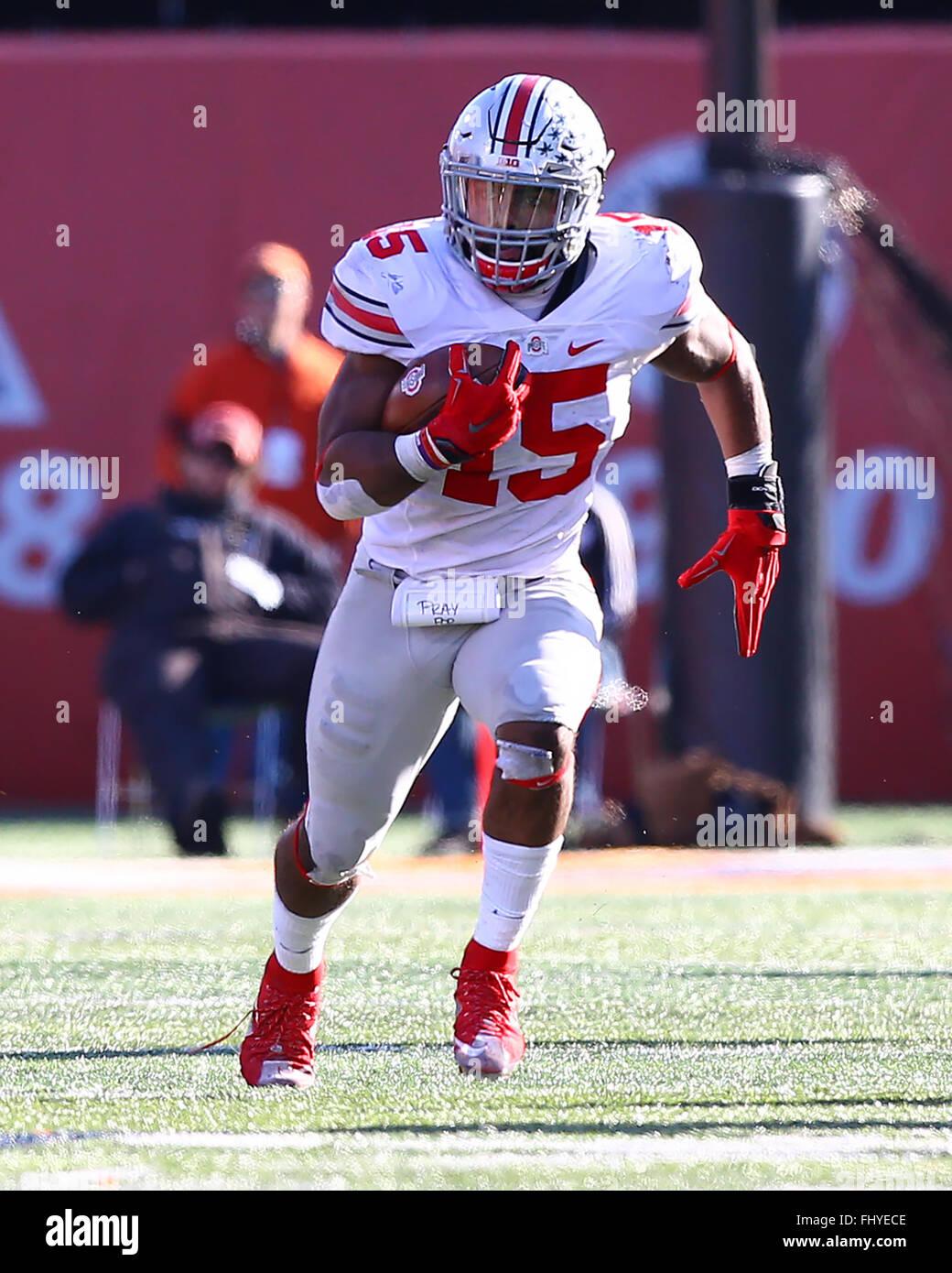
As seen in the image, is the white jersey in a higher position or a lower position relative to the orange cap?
higher

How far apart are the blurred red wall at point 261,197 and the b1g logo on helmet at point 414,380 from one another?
632cm

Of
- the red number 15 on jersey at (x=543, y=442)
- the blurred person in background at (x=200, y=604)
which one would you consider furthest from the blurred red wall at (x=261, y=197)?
the red number 15 on jersey at (x=543, y=442)

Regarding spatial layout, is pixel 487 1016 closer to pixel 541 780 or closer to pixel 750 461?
pixel 541 780

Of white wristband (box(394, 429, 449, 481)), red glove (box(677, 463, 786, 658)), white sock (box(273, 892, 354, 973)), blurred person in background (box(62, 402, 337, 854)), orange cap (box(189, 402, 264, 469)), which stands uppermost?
white wristband (box(394, 429, 449, 481))

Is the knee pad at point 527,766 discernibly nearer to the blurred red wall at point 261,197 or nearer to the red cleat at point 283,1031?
the red cleat at point 283,1031

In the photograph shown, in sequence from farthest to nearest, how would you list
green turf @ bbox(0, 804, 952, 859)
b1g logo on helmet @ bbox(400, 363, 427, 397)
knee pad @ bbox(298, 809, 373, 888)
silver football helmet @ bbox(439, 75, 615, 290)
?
green turf @ bbox(0, 804, 952, 859) < knee pad @ bbox(298, 809, 373, 888) < silver football helmet @ bbox(439, 75, 615, 290) < b1g logo on helmet @ bbox(400, 363, 427, 397)

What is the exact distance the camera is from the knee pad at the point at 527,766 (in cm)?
385

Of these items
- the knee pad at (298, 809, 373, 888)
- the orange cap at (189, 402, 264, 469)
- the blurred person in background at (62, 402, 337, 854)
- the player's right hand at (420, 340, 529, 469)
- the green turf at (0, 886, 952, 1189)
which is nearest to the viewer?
the green turf at (0, 886, 952, 1189)

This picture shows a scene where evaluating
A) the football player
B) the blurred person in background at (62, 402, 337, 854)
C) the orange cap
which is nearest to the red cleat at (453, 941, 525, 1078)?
the football player

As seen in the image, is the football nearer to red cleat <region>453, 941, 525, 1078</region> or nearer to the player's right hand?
the player's right hand

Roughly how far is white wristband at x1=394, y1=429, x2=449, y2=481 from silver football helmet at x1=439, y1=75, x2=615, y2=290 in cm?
38

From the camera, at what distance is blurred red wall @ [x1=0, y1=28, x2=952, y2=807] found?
10.0 meters

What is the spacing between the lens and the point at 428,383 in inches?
147
